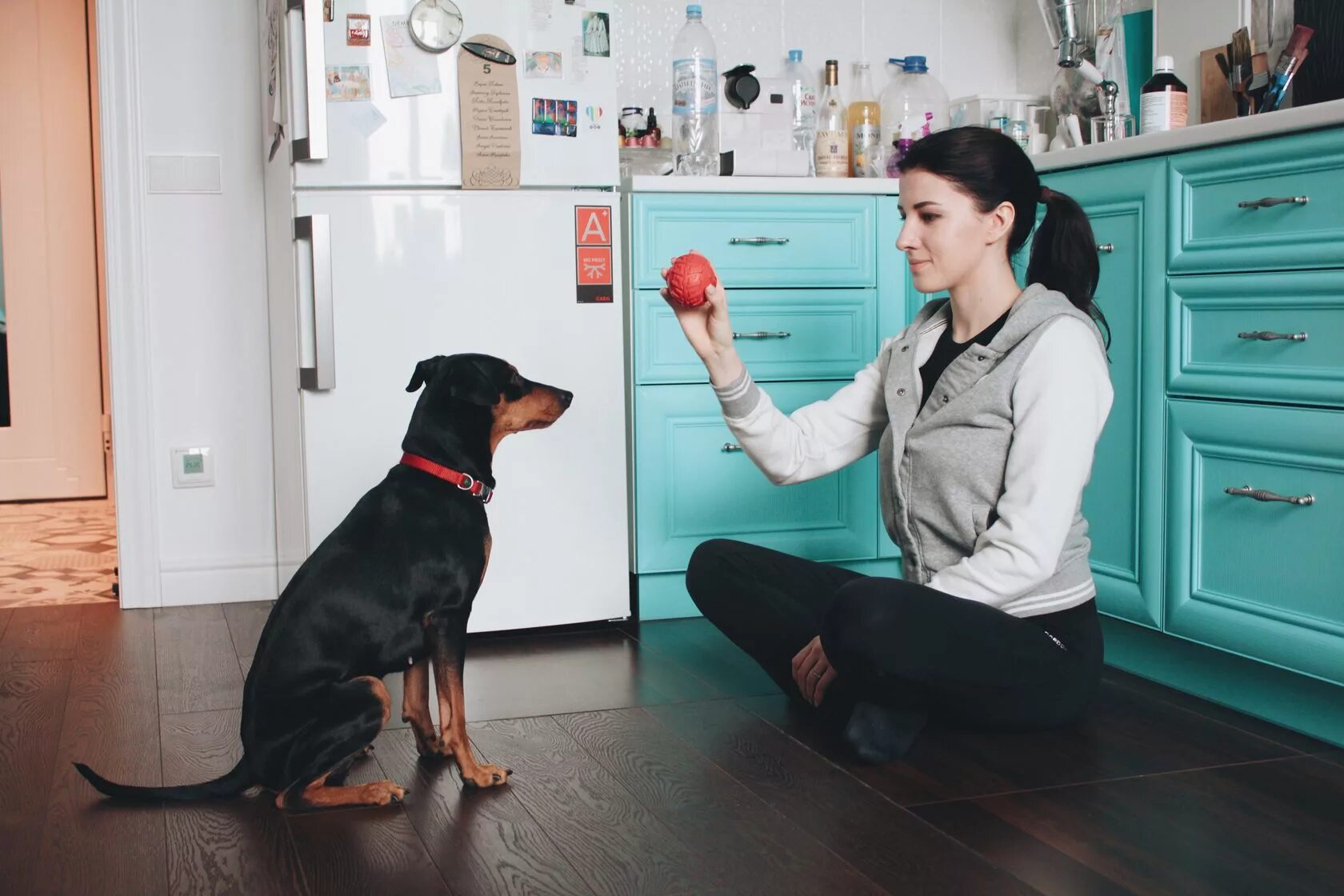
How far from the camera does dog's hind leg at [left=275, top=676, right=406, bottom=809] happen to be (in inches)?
70.5

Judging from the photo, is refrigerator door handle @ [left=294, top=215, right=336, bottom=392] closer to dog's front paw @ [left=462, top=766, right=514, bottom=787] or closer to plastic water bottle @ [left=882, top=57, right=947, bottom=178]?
dog's front paw @ [left=462, top=766, right=514, bottom=787]

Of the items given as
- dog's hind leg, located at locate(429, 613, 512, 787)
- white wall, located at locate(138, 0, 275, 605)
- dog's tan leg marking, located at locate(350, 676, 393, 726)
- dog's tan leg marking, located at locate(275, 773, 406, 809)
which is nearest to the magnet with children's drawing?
white wall, located at locate(138, 0, 275, 605)

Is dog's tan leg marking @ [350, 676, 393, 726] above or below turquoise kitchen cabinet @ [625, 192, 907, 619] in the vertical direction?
below

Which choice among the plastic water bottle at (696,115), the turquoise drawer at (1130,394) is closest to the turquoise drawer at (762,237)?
the plastic water bottle at (696,115)

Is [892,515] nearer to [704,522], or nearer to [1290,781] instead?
[1290,781]

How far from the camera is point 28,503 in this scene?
5.34 metres

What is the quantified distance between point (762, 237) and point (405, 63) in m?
0.88

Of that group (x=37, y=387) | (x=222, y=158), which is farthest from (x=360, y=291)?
(x=37, y=387)

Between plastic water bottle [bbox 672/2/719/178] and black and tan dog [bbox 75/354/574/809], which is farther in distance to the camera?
plastic water bottle [bbox 672/2/719/178]

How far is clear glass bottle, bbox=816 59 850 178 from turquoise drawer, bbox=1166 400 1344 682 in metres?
1.16

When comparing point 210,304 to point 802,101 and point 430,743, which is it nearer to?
point 802,101

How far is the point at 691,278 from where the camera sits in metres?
2.07

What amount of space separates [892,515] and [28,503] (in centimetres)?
433

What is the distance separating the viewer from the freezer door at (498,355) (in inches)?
110
